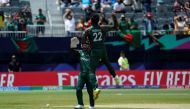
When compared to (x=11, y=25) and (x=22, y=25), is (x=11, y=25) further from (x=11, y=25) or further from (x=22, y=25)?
(x=22, y=25)

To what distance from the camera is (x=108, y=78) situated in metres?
30.9

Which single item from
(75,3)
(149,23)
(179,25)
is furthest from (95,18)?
(75,3)

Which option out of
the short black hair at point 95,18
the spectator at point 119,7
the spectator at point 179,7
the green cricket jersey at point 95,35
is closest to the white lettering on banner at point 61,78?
the spectator at point 119,7

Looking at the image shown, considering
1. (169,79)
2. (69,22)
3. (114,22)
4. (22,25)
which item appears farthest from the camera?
(169,79)

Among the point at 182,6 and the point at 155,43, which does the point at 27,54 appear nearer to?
the point at 155,43

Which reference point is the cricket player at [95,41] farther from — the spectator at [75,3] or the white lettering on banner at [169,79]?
the spectator at [75,3]

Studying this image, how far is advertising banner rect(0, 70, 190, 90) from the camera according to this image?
30203 millimetres

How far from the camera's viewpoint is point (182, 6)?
3519 centimetres

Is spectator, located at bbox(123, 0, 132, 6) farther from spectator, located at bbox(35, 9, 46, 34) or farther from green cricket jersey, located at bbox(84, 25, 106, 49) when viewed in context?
green cricket jersey, located at bbox(84, 25, 106, 49)

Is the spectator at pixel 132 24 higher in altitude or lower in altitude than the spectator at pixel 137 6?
lower

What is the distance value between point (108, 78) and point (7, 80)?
4.79 metres

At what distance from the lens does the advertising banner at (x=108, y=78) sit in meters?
30.2

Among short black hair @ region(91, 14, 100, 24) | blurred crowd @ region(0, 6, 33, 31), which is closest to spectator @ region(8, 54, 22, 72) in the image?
blurred crowd @ region(0, 6, 33, 31)

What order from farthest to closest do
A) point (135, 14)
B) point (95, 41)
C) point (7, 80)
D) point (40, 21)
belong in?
1. point (135, 14)
2. point (40, 21)
3. point (7, 80)
4. point (95, 41)
